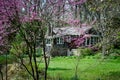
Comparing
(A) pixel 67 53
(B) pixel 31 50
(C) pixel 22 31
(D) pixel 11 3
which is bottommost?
(A) pixel 67 53

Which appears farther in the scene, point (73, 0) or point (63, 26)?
point (63, 26)

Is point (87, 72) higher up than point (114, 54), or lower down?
higher up

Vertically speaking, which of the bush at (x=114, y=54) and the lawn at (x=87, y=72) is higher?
the lawn at (x=87, y=72)

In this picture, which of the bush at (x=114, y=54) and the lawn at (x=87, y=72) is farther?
the bush at (x=114, y=54)

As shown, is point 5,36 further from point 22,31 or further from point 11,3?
point 11,3

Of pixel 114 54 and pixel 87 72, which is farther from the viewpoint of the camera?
pixel 114 54

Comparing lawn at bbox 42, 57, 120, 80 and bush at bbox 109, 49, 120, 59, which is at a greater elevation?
lawn at bbox 42, 57, 120, 80

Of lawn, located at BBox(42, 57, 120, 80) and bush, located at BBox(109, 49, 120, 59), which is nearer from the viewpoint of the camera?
lawn, located at BBox(42, 57, 120, 80)

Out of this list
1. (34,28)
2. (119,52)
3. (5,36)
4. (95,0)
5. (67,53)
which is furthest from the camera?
(67,53)

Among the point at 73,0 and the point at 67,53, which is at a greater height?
the point at 73,0

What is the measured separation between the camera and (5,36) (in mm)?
6996

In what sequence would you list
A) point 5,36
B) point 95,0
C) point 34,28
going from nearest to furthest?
point 34,28 < point 5,36 < point 95,0

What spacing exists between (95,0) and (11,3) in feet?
65.3

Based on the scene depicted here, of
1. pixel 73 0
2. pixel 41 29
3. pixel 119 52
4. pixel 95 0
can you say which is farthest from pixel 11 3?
pixel 119 52
